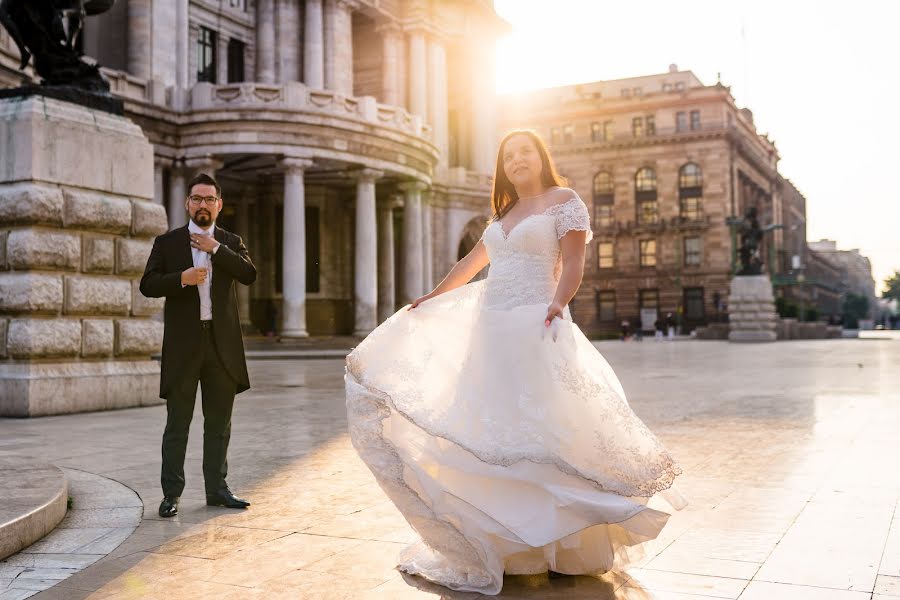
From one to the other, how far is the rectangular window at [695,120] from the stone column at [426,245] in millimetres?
42490

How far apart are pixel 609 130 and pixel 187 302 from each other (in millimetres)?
74908

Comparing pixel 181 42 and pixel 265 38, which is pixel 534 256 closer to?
pixel 181 42

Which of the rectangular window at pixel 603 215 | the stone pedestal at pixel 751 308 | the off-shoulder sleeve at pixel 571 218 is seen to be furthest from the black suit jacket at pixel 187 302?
the rectangular window at pixel 603 215

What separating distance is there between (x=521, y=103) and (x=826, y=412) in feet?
256

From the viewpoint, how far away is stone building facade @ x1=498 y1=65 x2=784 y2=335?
73688mm

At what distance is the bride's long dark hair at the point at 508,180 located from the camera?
4.66m

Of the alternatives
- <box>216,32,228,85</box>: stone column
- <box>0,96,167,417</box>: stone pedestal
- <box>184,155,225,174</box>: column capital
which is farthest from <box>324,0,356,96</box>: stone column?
<box>0,96,167,417</box>: stone pedestal

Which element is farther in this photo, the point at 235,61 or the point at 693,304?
the point at 693,304

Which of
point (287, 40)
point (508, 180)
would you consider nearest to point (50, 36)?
point (508, 180)

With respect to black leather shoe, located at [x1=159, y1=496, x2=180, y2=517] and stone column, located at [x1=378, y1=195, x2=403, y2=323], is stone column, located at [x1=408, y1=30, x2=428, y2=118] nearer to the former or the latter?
stone column, located at [x1=378, y1=195, x2=403, y2=323]

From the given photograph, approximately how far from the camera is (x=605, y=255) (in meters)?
79.0

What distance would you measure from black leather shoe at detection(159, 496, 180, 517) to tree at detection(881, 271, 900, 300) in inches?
6658

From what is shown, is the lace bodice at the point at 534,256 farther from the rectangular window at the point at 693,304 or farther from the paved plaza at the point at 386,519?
the rectangular window at the point at 693,304

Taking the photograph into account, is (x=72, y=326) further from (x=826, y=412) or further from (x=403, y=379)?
(x=826, y=412)
